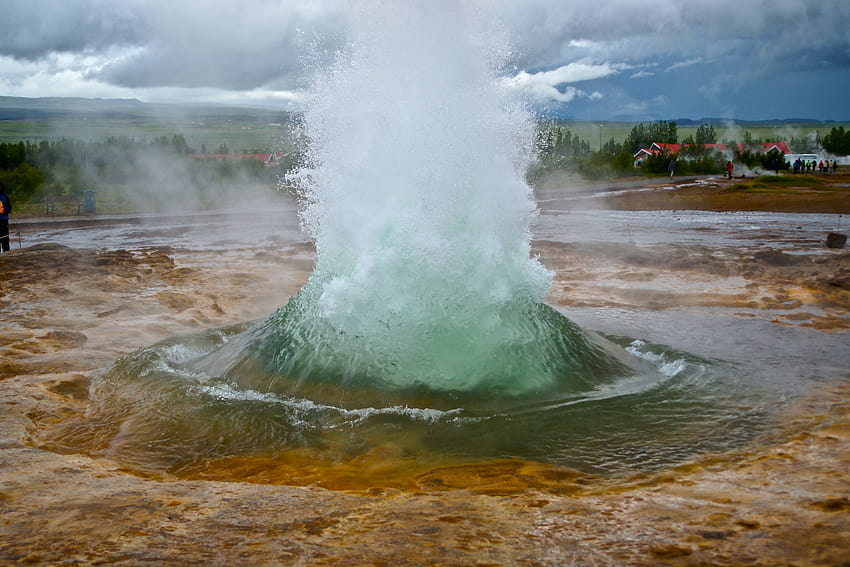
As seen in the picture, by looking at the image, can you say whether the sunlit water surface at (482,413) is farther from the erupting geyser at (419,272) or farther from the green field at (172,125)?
the green field at (172,125)

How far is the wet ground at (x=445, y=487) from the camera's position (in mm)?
2201

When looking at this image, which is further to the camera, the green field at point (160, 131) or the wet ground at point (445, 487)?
the green field at point (160, 131)

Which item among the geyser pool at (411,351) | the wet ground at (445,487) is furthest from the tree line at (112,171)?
the geyser pool at (411,351)

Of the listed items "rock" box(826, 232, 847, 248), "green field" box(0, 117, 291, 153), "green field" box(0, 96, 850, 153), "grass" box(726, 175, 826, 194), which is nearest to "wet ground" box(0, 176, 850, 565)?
"rock" box(826, 232, 847, 248)

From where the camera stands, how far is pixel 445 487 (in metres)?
3.08

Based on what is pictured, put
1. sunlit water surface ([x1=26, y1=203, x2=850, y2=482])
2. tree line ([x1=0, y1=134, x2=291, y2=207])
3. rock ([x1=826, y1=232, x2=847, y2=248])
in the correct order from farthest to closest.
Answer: tree line ([x1=0, y1=134, x2=291, y2=207])
rock ([x1=826, y1=232, x2=847, y2=248])
sunlit water surface ([x1=26, y1=203, x2=850, y2=482])

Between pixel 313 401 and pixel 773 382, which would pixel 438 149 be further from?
pixel 773 382

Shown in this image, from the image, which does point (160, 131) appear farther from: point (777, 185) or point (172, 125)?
point (777, 185)

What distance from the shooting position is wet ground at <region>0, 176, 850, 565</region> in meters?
2.20

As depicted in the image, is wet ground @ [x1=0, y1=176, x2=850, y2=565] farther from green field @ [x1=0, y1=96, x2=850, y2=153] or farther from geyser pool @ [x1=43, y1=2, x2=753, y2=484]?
green field @ [x1=0, y1=96, x2=850, y2=153]

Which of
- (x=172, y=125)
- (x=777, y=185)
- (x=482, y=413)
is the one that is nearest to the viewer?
(x=482, y=413)

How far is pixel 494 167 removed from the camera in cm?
494

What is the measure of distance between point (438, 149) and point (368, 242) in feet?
2.57

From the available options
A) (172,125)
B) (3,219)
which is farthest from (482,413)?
(172,125)
